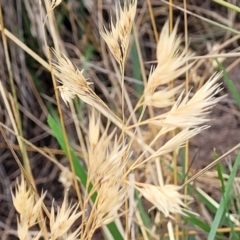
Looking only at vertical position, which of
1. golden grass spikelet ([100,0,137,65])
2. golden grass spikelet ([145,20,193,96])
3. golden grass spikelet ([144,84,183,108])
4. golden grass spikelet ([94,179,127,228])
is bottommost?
golden grass spikelet ([94,179,127,228])

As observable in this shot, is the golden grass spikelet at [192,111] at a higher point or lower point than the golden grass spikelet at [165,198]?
higher

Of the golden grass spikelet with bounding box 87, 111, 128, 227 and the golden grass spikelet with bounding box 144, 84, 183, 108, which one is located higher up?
the golden grass spikelet with bounding box 144, 84, 183, 108

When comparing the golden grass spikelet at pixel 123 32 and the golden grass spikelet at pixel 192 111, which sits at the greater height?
the golden grass spikelet at pixel 123 32

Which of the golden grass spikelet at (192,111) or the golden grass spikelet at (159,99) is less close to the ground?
the golden grass spikelet at (159,99)

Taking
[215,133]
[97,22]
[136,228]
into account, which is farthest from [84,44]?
[136,228]

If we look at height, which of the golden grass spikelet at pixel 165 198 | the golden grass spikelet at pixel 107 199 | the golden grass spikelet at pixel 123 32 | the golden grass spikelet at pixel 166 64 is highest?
the golden grass spikelet at pixel 123 32

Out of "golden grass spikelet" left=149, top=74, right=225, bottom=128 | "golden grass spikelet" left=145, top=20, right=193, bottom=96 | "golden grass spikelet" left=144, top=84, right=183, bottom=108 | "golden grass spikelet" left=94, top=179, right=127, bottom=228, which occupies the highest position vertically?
"golden grass spikelet" left=145, top=20, right=193, bottom=96

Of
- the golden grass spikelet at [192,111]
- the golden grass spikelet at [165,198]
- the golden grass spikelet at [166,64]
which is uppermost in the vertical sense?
the golden grass spikelet at [166,64]

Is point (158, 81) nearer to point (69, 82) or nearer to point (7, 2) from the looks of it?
point (69, 82)

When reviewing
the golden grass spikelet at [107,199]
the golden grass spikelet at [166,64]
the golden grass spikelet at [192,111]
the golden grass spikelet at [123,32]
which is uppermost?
the golden grass spikelet at [123,32]

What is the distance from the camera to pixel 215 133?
995 millimetres

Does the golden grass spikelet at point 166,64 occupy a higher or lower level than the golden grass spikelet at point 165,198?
higher

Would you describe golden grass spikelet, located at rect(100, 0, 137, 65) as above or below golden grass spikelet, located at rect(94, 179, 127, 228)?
above

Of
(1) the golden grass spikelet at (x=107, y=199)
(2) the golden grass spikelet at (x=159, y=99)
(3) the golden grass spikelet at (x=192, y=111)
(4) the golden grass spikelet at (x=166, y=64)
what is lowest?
(1) the golden grass spikelet at (x=107, y=199)
